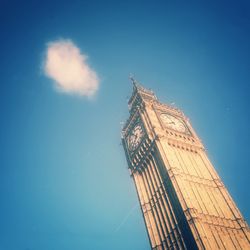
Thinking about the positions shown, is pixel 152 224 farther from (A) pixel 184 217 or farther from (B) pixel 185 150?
(B) pixel 185 150

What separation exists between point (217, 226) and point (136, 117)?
21875 mm

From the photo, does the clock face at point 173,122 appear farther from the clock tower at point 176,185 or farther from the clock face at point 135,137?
the clock face at point 135,137

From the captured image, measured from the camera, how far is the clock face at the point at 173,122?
152ft

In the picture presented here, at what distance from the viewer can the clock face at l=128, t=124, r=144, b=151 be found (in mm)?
45394

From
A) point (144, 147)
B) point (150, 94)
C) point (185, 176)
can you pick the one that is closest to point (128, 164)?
point (144, 147)

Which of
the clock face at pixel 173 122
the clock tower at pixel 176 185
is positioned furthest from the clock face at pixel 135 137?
the clock face at pixel 173 122

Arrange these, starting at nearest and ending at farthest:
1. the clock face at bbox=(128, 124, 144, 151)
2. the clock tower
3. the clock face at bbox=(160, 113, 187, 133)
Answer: the clock tower, the clock face at bbox=(128, 124, 144, 151), the clock face at bbox=(160, 113, 187, 133)

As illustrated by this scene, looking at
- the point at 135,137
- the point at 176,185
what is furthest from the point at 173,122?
the point at 176,185

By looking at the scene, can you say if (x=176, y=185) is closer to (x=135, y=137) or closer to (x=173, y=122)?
(x=135, y=137)

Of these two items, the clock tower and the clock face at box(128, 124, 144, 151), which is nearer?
the clock tower

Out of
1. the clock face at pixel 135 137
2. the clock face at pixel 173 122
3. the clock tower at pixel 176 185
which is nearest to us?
the clock tower at pixel 176 185

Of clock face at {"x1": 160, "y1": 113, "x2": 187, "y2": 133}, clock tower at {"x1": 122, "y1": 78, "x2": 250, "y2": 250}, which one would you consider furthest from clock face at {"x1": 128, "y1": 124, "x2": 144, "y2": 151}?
clock face at {"x1": 160, "y1": 113, "x2": 187, "y2": 133}

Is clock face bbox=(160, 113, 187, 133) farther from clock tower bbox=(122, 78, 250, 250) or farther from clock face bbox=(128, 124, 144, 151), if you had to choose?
clock face bbox=(128, 124, 144, 151)

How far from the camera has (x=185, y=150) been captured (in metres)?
42.5
